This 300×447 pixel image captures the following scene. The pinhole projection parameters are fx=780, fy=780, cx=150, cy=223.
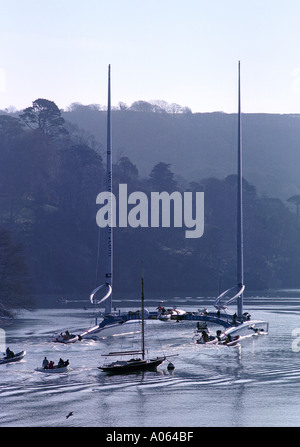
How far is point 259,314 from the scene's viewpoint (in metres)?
137

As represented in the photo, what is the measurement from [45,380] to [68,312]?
78.4 metres

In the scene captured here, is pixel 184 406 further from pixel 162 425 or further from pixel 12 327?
pixel 12 327

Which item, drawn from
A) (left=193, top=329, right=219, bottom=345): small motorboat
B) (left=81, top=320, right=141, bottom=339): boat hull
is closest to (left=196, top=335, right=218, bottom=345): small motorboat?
(left=193, top=329, right=219, bottom=345): small motorboat

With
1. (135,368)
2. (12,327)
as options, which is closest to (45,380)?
(135,368)

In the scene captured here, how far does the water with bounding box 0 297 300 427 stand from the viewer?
52531mm

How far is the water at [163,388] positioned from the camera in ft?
172

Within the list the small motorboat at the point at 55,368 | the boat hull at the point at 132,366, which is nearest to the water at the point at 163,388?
the boat hull at the point at 132,366

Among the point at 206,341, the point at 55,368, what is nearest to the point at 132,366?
the point at 55,368

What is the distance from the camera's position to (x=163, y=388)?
2522 inches

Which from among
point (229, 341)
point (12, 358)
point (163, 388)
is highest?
point (12, 358)

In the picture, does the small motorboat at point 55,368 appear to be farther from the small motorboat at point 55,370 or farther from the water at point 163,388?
the water at point 163,388

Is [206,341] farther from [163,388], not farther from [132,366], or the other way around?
[163,388]
